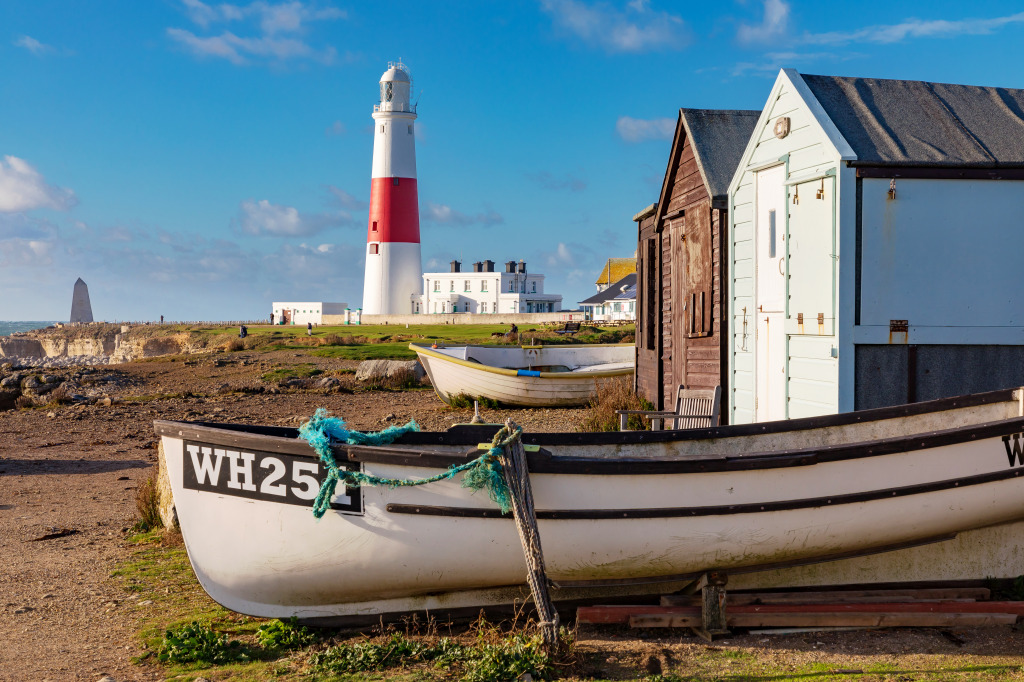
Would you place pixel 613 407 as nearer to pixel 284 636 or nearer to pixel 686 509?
pixel 686 509

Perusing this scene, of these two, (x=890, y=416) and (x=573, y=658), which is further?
(x=890, y=416)

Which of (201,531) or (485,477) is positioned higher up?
(485,477)

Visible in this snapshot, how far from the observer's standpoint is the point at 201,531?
19.0 feet

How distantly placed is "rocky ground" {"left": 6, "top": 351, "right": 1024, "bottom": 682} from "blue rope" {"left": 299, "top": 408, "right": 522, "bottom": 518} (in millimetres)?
1145

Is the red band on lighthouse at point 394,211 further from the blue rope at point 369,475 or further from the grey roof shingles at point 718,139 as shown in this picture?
the blue rope at point 369,475

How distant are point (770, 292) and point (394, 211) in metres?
48.3

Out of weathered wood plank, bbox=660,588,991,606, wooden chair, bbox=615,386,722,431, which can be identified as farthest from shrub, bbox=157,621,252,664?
wooden chair, bbox=615,386,722,431

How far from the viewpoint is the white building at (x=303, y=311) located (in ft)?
261

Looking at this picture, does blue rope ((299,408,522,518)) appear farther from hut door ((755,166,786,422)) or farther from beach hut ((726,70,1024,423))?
hut door ((755,166,786,422))

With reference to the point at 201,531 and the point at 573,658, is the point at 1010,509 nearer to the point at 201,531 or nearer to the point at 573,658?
the point at 573,658

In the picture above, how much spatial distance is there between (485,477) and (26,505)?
7.02 meters

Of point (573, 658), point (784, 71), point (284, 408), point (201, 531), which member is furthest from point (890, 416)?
point (284, 408)

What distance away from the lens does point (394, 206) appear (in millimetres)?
55625

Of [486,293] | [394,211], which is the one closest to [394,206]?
[394,211]
